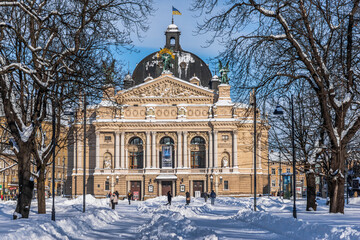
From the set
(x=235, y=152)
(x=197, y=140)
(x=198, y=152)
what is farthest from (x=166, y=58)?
(x=235, y=152)

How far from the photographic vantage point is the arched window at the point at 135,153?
332 feet

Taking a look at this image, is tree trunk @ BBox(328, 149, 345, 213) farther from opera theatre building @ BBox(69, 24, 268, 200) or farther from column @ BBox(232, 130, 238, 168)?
column @ BBox(232, 130, 238, 168)

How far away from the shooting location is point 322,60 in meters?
26.5

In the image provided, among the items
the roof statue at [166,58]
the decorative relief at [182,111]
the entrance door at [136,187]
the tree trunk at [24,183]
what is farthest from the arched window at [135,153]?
the tree trunk at [24,183]

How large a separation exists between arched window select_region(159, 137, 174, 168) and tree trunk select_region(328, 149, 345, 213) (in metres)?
68.8

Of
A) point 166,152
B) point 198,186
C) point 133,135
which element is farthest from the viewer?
point 133,135

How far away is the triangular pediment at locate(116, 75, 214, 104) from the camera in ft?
327

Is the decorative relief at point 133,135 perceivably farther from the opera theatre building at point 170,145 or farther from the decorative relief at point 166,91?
the decorative relief at point 166,91

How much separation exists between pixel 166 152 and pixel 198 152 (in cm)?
761

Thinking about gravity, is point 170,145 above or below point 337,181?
above

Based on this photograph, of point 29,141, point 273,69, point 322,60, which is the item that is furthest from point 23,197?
point 322,60

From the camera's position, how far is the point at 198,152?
10175 centimetres

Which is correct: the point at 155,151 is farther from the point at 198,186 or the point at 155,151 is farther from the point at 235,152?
the point at 235,152

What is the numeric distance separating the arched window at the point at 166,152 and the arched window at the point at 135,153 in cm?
359
